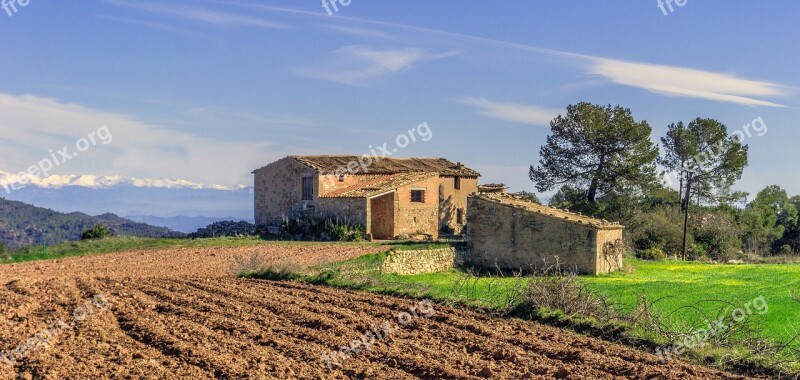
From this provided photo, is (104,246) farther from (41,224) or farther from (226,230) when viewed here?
(41,224)

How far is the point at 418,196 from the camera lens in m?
44.7

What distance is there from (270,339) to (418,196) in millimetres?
31943

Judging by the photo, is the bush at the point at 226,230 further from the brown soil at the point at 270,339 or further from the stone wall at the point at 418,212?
the brown soil at the point at 270,339

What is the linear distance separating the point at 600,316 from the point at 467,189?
125 ft

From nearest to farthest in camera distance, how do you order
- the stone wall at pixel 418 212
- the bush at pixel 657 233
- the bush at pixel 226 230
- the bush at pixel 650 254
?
the stone wall at pixel 418 212, the bush at pixel 226 230, the bush at pixel 650 254, the bush at pixel 657 233

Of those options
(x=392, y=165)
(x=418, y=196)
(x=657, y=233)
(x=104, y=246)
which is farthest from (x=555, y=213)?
(x=392, y=165)

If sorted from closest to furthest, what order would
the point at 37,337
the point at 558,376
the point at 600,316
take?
1. the point at 558,376
2. the point at 37,337
3. the point at 600,316

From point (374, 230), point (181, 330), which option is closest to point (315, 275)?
point (181, 330)

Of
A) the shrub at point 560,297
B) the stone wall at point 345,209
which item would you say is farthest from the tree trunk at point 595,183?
the shrub at point 560,297

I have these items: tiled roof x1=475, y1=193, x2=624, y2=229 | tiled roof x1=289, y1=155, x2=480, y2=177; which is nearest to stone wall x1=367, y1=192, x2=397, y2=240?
tiled roof x1=289, y1=155, x2=480, y2=177

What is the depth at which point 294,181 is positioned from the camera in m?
45.7

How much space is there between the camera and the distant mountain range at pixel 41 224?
287 feet

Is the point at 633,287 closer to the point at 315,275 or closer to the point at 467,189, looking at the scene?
the point at 315,275

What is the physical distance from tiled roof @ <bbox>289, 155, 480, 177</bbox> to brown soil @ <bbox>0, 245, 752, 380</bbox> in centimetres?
2552
